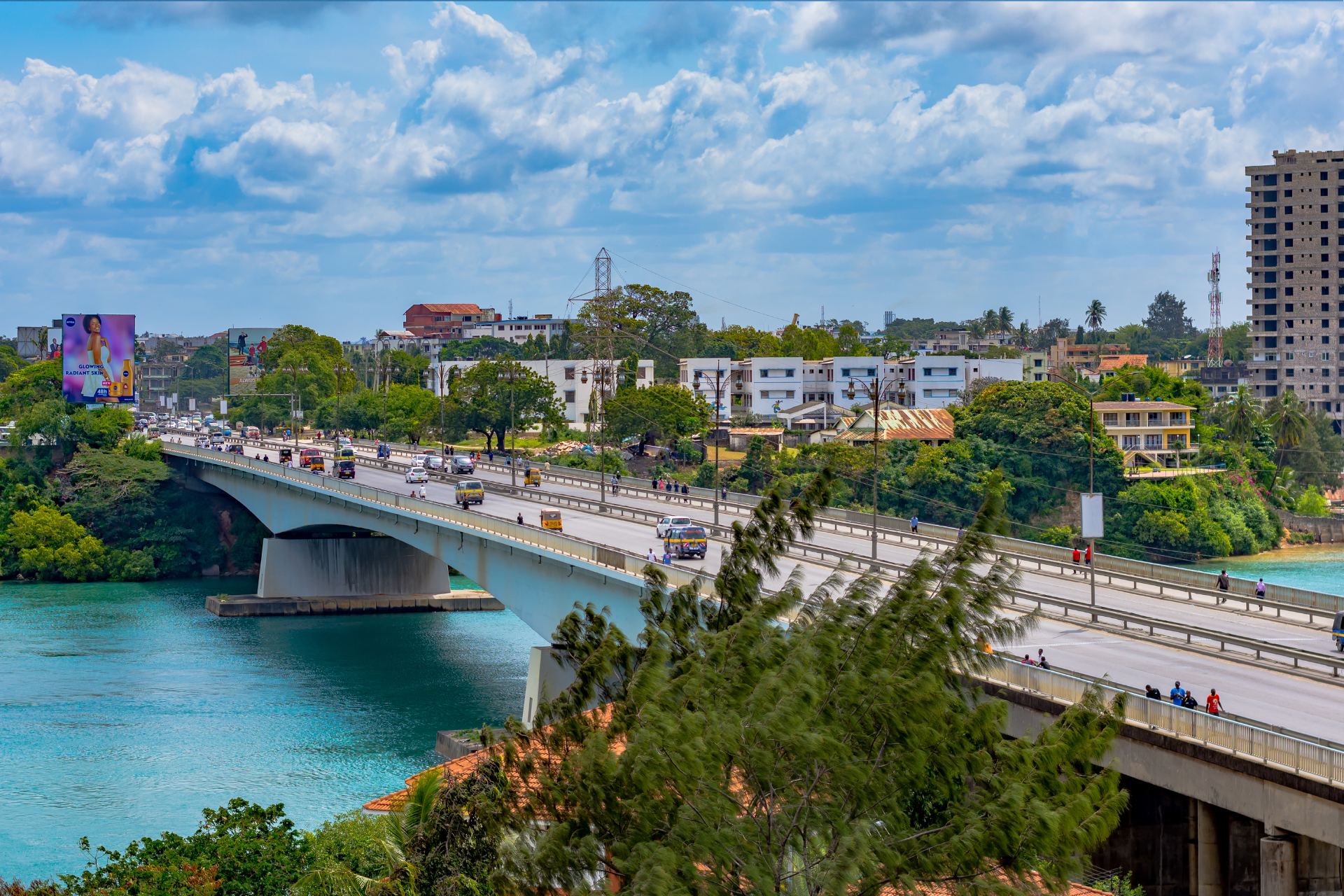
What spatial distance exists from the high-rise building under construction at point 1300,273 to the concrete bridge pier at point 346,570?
11763 centimetres

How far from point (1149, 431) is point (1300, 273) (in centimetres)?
6306

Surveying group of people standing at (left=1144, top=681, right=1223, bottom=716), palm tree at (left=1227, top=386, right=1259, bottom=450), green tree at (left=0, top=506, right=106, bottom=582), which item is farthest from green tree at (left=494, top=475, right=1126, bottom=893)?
palm tree at (left=1227, top=386, right=1259, bottom=450)

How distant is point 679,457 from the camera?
12675 cm

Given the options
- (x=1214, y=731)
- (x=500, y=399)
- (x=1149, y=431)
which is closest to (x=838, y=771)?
(x=1214, y=731)

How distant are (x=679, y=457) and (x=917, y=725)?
11204 cm

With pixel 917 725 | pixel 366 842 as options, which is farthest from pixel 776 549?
pixel 366 842

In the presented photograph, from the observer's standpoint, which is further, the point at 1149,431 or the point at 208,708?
the point at 1149,431

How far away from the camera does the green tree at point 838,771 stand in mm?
14141

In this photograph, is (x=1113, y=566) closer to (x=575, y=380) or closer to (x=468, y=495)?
(x=468, y=495)

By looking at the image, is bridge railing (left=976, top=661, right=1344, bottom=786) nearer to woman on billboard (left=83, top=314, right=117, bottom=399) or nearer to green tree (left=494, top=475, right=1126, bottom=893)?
green tree (left=494, top=475, right=1126, bottom=893)

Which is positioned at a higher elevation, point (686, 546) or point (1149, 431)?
point (1149, 431)

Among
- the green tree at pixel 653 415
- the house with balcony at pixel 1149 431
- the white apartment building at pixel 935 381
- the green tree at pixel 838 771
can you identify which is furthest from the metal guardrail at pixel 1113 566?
the white apartment building at pixel 935 381

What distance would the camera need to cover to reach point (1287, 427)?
130 metres

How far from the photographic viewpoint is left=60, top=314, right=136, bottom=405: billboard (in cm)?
11506
